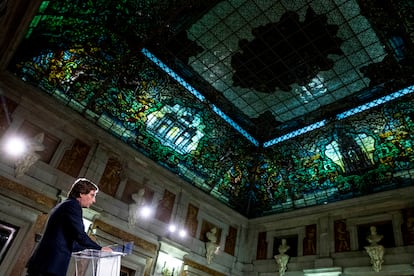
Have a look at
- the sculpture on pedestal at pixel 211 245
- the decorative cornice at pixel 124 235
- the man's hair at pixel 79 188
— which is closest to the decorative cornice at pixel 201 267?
the sculpture on pedestal at pixel 211 245

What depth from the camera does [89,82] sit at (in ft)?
36.7

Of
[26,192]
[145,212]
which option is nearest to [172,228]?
[145,212]

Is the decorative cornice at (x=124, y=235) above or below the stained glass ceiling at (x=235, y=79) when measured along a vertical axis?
below

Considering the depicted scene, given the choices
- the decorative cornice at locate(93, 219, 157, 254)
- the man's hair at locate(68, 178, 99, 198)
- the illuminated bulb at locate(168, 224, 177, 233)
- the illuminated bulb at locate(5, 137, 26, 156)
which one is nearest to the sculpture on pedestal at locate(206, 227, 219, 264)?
the illuminated bulb at locate(168, 224, 177, 233)

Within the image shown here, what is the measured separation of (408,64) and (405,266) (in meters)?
6.26

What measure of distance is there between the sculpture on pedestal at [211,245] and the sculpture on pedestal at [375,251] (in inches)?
217

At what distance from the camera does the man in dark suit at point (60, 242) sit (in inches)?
128

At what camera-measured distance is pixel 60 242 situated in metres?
3.45

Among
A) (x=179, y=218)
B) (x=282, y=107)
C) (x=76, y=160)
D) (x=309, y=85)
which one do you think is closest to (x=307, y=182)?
(x=282, y=107)

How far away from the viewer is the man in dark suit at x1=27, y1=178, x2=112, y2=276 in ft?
10.6

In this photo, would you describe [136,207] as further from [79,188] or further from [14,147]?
[79,188]

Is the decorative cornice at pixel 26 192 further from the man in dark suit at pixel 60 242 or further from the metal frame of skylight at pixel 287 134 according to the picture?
the man in dark suit at pixel 60 242

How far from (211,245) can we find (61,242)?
33.7 feet

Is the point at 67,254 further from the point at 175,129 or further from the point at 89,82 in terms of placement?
the point at 175,129
